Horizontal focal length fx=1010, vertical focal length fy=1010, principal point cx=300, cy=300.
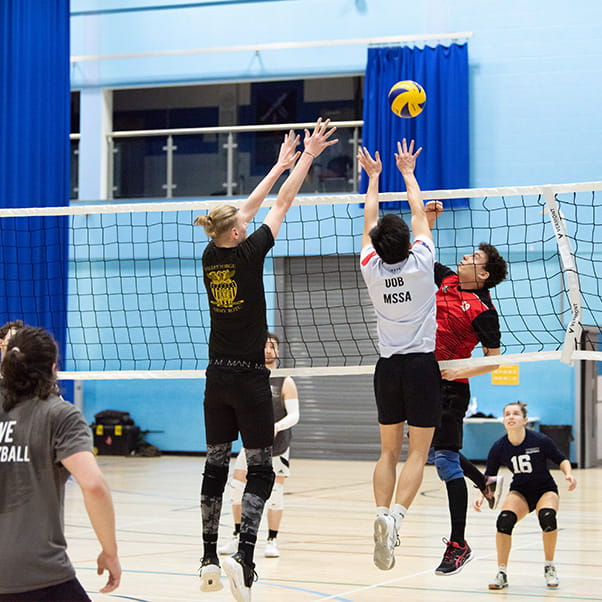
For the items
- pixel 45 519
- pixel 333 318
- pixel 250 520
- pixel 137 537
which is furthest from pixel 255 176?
pixel 45 519

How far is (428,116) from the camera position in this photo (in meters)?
15.2

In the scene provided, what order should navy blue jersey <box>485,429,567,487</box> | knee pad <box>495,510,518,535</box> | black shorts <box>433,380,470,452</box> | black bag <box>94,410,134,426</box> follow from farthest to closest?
black bag <box>94,410,134,426</box>, navy blue jersey <box>485,429,567,487</box>, knee pad <box>495,510,518,535</box>, black shorts <box>433,380,470,452</box>

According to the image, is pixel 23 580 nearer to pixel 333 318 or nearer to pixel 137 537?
pixel 137 537

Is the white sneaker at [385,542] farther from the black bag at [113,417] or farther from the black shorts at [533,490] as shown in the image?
the black bag at [113,417]

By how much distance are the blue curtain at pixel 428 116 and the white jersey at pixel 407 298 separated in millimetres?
9829

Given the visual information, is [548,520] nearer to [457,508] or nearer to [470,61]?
[457,508]

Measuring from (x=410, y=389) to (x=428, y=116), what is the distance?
10690 mm

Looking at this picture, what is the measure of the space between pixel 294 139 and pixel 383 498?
194 centimetres

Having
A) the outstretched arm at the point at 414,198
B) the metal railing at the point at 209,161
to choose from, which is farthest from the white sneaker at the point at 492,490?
the metal railing at the point at 209,161

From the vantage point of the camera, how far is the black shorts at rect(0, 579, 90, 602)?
306 centimetres

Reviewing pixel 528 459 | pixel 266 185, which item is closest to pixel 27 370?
pixel 266 185

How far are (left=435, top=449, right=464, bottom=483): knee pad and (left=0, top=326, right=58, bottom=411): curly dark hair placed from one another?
3084mm

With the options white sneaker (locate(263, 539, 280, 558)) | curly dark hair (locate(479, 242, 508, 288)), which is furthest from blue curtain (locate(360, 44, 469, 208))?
curly dark hair (locate(479, 242, 508, 288))

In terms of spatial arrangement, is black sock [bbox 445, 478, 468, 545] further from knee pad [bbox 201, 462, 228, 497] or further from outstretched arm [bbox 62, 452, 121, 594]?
outstretched arm [bbox 62, 452, 121, 594]
